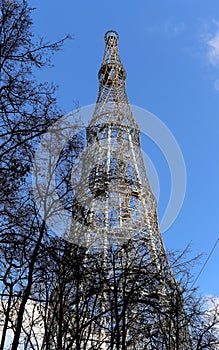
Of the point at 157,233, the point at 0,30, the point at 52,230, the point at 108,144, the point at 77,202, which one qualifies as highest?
the point at 108,144

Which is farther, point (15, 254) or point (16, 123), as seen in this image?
point (15, 254)

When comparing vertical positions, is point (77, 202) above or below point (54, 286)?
above

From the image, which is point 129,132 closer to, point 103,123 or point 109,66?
point 103,123

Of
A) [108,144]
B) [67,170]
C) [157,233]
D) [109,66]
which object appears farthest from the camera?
[109,66]

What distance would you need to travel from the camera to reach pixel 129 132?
80.9 feet

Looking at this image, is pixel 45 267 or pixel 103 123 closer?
pixel 45 267

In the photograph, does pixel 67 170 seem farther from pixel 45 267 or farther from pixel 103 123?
pixel 103 123

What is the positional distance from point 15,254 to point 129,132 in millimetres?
17515

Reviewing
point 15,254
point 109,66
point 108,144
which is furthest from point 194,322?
point 109,66

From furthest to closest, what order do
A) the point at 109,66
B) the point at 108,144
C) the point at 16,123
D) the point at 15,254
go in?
the point at 109,66
the point at 108,144
the point at 15,254
the point at 16,123

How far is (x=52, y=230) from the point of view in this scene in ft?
29.0

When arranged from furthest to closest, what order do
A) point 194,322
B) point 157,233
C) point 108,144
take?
point 108,144 < point 157,233 < point 194,322

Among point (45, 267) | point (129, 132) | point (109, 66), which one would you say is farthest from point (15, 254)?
point (109, 66)

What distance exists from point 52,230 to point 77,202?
816 millimetres
